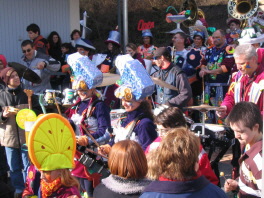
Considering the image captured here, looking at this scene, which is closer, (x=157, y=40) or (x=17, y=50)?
(x=17, y=50)

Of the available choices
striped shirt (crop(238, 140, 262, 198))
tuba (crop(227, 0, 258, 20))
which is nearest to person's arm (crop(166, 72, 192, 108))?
striped shirt (crop(238, 140, 262, 198))

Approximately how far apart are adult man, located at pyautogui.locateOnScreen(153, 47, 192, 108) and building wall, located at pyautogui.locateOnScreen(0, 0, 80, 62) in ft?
12.2

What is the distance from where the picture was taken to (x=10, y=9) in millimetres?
7840

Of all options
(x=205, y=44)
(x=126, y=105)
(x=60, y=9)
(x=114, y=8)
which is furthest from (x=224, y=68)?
(x=114, y=8)

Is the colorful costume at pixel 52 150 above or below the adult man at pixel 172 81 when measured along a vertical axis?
below

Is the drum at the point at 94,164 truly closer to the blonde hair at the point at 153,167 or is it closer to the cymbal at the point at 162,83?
the blonde hair at the point at 153,167

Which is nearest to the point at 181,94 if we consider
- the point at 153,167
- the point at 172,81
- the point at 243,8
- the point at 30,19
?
the point at 172,81

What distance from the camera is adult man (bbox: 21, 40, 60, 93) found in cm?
618

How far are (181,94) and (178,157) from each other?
3015 millimetres

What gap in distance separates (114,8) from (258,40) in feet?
46.4

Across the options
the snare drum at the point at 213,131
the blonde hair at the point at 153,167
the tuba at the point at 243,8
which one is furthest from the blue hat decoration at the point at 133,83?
the tuba at the point at 243,8

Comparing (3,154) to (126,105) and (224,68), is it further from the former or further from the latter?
(224,68)

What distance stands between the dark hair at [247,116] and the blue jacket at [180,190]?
79 cm

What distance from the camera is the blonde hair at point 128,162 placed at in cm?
246
